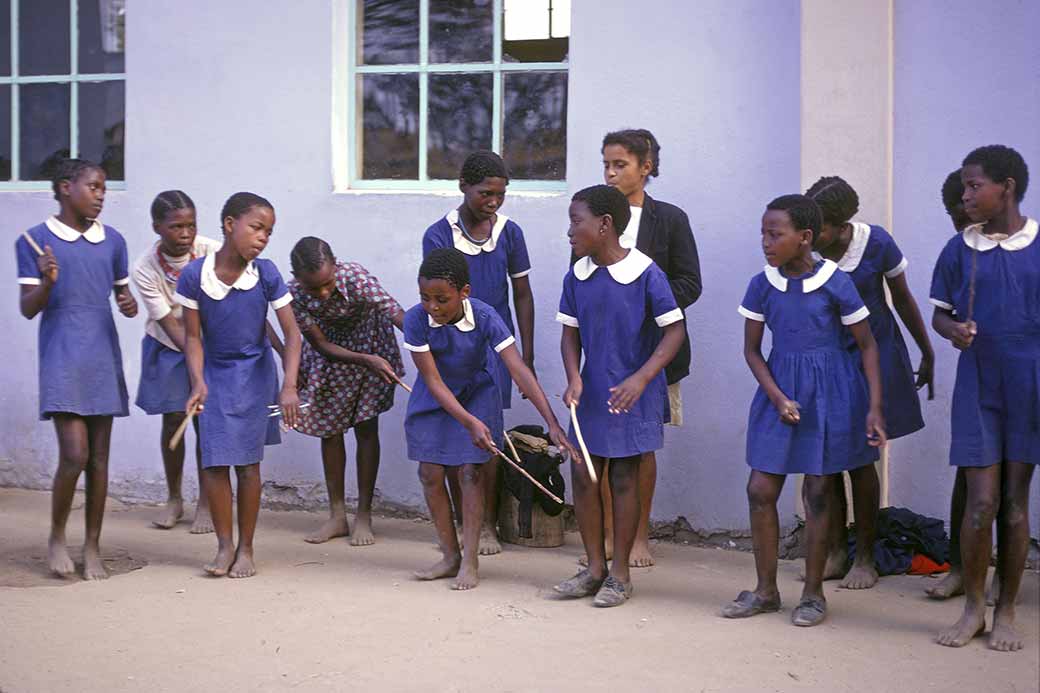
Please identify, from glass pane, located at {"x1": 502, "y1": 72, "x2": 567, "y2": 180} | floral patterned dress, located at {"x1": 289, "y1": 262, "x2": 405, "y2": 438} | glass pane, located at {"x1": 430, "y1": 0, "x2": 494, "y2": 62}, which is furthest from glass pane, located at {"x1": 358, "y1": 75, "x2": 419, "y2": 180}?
floral patterned dress, located at {"x1": 289, "y1": 262, "x2": 405, "y2": 438}

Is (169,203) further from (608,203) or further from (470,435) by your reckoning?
(608,203)

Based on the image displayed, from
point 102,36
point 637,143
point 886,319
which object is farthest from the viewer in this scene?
point 102,36

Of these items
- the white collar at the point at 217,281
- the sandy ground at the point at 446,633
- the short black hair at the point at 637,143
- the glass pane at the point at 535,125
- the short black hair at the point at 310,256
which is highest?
the glass pane at the point at 535,125

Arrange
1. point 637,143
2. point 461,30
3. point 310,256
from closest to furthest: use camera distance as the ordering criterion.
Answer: point 637,143, point 310,256, point 461,30

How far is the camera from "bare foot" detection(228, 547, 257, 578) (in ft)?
18.6

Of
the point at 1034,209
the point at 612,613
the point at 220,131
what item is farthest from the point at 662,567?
the point at 220,131

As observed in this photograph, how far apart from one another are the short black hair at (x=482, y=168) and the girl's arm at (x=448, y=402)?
0.87m

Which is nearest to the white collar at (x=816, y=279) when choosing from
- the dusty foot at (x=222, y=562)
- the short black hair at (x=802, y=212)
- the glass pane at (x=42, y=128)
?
the short black hair at (x=802, y=212)

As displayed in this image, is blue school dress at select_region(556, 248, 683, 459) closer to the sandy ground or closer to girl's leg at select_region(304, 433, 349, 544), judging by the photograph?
the sandy ground

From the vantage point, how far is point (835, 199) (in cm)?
536

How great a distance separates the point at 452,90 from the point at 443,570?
2585mm

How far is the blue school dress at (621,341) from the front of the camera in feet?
17.0

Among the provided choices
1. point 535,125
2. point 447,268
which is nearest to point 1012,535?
point 447,268

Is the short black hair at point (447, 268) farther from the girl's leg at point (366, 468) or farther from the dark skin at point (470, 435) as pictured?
the girl's leg at point (366, 468)
